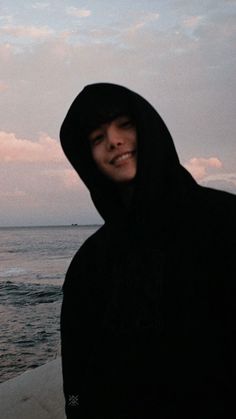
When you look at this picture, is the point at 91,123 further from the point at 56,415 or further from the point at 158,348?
the point at 56,415

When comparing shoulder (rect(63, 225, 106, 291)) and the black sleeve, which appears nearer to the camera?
the black sleeve

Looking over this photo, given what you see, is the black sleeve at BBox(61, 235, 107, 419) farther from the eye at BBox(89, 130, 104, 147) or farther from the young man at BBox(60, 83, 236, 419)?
the eye at BBox(89, 130, 104, 147)

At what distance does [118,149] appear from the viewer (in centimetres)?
194

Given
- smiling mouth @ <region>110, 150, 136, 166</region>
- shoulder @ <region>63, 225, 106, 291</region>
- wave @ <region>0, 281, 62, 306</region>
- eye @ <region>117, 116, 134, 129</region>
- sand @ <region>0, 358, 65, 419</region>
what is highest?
eye @ <region>117, 116, 134, 129</region>

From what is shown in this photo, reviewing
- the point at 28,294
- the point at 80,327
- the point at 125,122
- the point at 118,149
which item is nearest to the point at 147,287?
the point at 80,327

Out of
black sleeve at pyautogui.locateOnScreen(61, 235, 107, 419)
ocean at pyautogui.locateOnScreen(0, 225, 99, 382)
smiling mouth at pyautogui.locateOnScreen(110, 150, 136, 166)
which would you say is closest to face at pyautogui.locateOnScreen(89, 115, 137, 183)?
smiling mouth at pyautogui.locateOnScreen(110, 150, 136, 166)

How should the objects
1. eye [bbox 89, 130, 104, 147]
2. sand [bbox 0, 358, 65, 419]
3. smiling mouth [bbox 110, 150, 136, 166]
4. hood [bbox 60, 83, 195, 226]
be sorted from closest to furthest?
1. hood [bbox 60, 83, 195, 226]
2. smiling mouth [bbox 110, 150, 136, 166]
3. eye [bbox 89, 130, 104, 147]
4. sand [bbox 0, 358, 65, 419]

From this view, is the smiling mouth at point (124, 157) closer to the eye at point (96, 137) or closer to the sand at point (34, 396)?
the eye at point (96, 137)

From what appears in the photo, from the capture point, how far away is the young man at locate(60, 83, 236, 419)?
1559 mm

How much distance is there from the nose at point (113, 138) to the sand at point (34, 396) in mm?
3450

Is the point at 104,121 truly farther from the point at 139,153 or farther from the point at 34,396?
the point at 34,396

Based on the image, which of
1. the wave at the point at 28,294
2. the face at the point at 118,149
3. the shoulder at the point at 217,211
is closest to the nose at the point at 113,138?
the face at the point at 118,149

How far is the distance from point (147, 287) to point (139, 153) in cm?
62

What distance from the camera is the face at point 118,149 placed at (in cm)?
194
